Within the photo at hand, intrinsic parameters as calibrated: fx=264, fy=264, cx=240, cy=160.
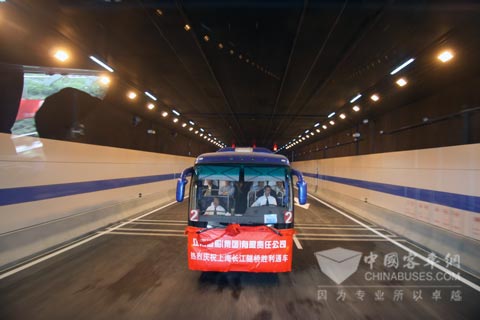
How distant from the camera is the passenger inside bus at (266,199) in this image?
553cm

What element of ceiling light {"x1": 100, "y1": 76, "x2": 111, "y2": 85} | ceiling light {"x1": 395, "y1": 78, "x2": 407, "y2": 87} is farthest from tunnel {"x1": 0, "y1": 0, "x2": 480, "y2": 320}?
ceiling light {"x1": 100, "y1": 76, "x2": 111, "y2": 85}

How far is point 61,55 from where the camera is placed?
6.90m

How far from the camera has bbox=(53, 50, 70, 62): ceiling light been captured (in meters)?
6.76

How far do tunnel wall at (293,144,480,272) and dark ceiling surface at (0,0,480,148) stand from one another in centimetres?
260

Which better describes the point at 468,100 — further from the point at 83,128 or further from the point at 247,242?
the point at 83,128

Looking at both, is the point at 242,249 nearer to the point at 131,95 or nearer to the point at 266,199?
the point at 266,199

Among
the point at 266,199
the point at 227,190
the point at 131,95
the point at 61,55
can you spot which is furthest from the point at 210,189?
the point at 131,95

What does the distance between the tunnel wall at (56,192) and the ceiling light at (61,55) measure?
2.31 metres

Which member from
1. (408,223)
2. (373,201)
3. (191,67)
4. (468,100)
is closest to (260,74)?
(191,67)

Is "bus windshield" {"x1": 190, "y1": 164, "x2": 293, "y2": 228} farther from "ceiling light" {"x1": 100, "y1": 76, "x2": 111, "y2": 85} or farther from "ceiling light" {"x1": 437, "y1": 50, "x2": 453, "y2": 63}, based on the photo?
"ceiling light" {"x1": 100, "y1": 76, "x2": 111, "y2": 85}

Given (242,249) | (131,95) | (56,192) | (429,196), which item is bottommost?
(242,249)

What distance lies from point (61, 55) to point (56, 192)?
13.3ft

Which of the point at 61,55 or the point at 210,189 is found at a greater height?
the point at 61,55

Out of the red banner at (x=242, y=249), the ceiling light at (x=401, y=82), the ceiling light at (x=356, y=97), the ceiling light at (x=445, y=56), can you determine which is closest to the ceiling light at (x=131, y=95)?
the red banner at (x=242, y=249)
